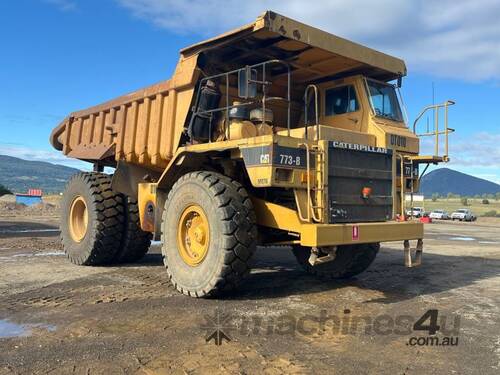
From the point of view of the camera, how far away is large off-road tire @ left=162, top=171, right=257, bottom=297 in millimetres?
5652

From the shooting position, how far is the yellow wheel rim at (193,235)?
609 centimetres

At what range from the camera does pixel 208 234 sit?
5969 mm

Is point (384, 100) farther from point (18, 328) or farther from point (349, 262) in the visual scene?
point (18, 328)

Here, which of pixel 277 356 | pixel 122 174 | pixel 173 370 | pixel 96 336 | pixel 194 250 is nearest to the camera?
pixel 173 370

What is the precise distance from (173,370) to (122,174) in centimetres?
550

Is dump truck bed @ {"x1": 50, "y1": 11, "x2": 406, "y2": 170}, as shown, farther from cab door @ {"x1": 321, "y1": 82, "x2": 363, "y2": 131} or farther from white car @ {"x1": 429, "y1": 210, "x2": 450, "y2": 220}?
white car @ {"x1": 429, "y1": 210, "x2": 450, "y2": 220}

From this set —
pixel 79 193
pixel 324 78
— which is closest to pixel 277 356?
pixel 324 78

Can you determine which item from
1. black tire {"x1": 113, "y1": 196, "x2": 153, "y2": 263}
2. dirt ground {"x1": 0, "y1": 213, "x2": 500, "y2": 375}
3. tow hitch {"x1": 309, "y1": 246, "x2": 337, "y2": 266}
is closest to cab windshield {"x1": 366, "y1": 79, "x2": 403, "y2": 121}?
tow hitch {"x1": 309, "y1": 246, "x2": 337, "y2": 266}

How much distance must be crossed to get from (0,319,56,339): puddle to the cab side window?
4800 mm

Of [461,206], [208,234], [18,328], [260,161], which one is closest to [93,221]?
[208,234]

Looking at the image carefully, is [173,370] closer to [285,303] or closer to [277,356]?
[277,356]

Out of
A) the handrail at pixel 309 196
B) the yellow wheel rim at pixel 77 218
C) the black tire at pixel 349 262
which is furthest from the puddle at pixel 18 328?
the yellow wheel rim at pixel 77 218

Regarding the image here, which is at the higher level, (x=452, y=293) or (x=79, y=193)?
(x=79, y=193)

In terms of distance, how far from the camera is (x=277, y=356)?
407cm
